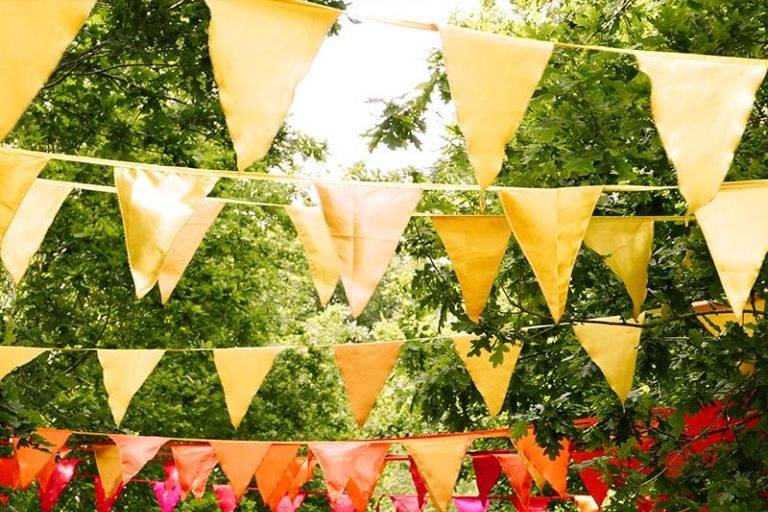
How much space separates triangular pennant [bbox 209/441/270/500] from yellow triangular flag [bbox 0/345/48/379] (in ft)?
5.49

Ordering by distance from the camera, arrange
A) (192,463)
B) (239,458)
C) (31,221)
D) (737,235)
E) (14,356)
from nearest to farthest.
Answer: (737,235)
(31,221)
(14,356)
(239,458)
(192,463)

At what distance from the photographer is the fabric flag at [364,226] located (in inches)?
124

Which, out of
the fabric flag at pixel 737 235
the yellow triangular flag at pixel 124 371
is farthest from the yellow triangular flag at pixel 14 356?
the fabric flag at pixel 737 235

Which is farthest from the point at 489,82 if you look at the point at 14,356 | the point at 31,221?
the point at 14,356

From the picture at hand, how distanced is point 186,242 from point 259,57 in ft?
5.62

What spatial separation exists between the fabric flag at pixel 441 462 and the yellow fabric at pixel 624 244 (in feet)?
7.63

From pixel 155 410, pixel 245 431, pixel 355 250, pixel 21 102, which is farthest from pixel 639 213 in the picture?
pixel 245 431

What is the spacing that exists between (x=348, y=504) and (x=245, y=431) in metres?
1.96

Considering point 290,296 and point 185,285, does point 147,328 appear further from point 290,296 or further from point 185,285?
point 290,296

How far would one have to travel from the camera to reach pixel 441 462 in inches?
225

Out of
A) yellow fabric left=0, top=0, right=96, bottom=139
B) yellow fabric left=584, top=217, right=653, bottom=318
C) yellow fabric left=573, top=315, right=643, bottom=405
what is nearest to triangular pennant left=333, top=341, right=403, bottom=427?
yellow fabric left=573, top=315, right=643, bottom=405

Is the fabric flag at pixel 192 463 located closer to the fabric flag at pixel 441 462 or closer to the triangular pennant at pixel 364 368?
the fabric flag at pixel 441 462

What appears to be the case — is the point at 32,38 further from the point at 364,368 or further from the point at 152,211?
the point at 364,368

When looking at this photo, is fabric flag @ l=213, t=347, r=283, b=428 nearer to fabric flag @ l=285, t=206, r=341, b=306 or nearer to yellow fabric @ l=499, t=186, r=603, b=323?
fabric flag @ l=285, t=206, r=341, b=306
